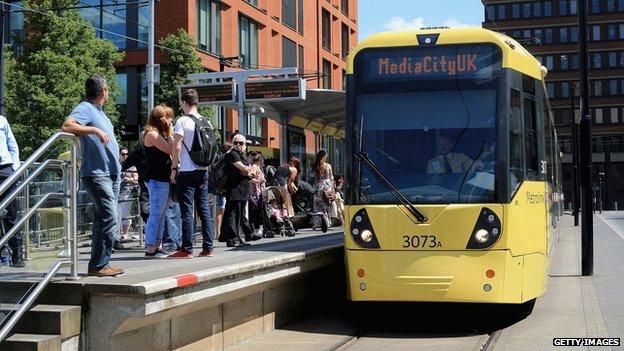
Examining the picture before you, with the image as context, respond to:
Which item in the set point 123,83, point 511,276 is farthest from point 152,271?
point 123,83

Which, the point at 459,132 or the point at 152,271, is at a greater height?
the point at 459,132

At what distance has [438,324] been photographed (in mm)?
10055

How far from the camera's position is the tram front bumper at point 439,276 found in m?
8.71

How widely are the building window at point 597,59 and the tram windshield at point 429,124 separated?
104149 mm

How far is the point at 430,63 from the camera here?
31.2 feet

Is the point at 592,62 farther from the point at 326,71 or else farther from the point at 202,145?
the point at 202,145

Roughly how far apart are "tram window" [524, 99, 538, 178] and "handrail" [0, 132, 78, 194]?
5.35m

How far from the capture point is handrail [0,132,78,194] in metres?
5.84

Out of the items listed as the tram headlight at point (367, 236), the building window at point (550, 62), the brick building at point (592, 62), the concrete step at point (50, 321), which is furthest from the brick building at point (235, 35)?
the building window at point (550, 62)

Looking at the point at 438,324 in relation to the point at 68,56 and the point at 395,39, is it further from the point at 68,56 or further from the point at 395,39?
the point at 68,56

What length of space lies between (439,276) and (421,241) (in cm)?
42

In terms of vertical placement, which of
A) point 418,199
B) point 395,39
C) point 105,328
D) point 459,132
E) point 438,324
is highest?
point 395,39

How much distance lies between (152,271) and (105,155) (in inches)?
45.3

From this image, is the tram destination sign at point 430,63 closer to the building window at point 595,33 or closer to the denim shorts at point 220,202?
the denim shorts at point 220,202
